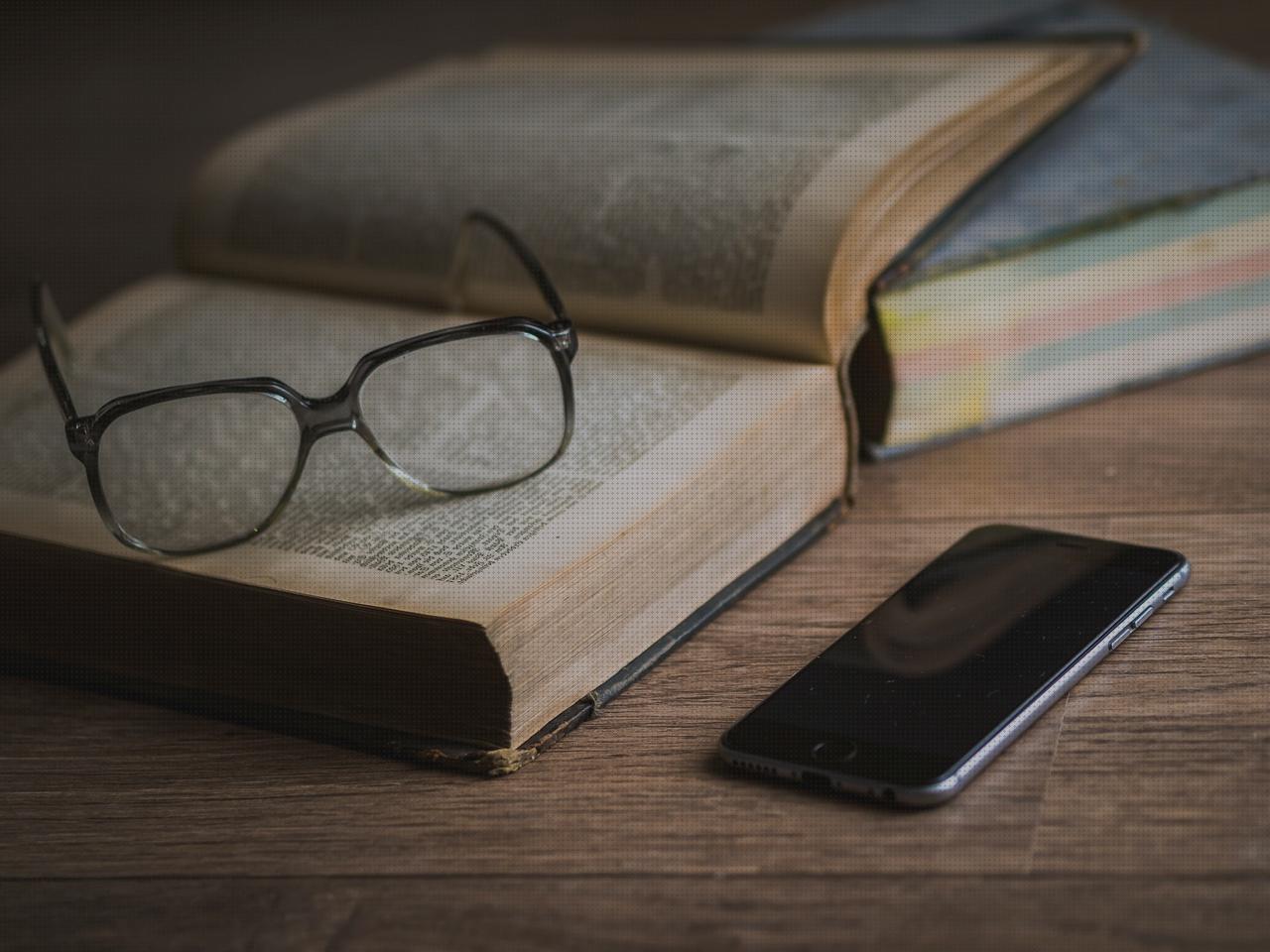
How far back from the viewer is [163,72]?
186cm

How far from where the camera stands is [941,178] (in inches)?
31.1

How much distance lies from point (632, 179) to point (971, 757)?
414 mm

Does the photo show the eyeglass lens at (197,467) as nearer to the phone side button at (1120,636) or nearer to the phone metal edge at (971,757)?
the phone metal edge at (971,757)

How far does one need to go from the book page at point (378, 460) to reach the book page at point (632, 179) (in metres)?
0.03

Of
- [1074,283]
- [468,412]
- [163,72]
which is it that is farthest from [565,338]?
[163,72]

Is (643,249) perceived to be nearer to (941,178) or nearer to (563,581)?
(941,178)

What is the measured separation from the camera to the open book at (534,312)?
23.0 inches

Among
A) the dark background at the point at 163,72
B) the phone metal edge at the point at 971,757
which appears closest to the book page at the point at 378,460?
the phone metal edge at the point at 971,757

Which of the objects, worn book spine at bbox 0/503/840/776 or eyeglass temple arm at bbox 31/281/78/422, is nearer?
worn book spine at bbox 0/503/840/776

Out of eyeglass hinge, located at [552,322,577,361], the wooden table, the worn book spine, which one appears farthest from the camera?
eyeglass hinge, located at [552,322,577,361]

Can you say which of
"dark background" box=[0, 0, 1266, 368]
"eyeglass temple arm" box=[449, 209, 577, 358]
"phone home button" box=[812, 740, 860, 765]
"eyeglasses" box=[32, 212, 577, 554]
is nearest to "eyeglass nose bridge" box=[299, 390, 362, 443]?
"eyeglasses" box=[32, 212, 577, 554]

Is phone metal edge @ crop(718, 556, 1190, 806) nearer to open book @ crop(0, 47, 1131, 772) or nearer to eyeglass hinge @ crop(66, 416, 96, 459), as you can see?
open book @ crop(0, 47, 1131, 772)

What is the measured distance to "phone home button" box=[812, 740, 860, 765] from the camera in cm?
53

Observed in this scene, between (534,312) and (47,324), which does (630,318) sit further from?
(47,324)
